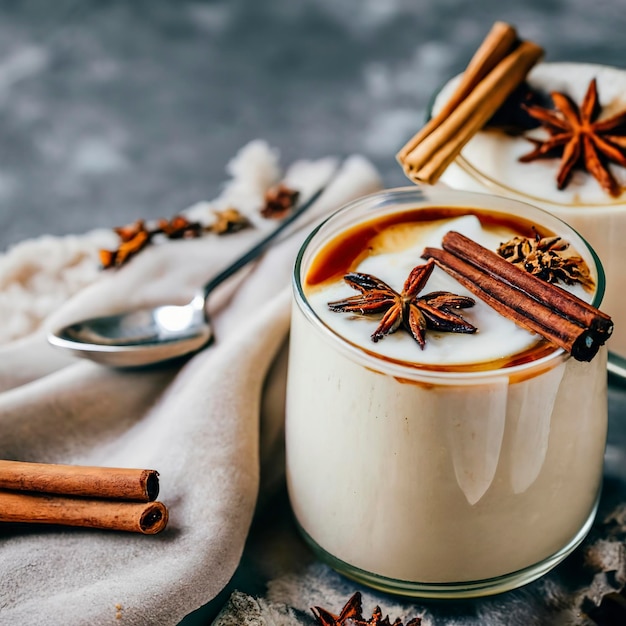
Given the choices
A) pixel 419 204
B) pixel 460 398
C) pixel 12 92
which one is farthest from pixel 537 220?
pixel 12 92

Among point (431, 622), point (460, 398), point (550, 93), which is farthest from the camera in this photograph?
point (550, 93)

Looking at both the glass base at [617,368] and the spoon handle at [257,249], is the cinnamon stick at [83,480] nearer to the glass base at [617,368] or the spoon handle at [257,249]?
the spoon handle at [257,249]

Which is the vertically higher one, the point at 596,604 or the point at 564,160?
the point at 564,160

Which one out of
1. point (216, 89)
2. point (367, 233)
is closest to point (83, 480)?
point (367, 233)

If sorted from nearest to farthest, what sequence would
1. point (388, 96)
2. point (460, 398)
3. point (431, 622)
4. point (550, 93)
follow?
point (460, 398) → point (431, 622) → point (550, 93) → point (388, 96)

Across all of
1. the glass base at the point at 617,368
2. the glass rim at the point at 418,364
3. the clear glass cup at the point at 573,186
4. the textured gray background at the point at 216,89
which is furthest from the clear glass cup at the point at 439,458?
the textured gray background at the point at 216,89

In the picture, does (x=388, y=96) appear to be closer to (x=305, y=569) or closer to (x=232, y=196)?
(x=232, y=196)
